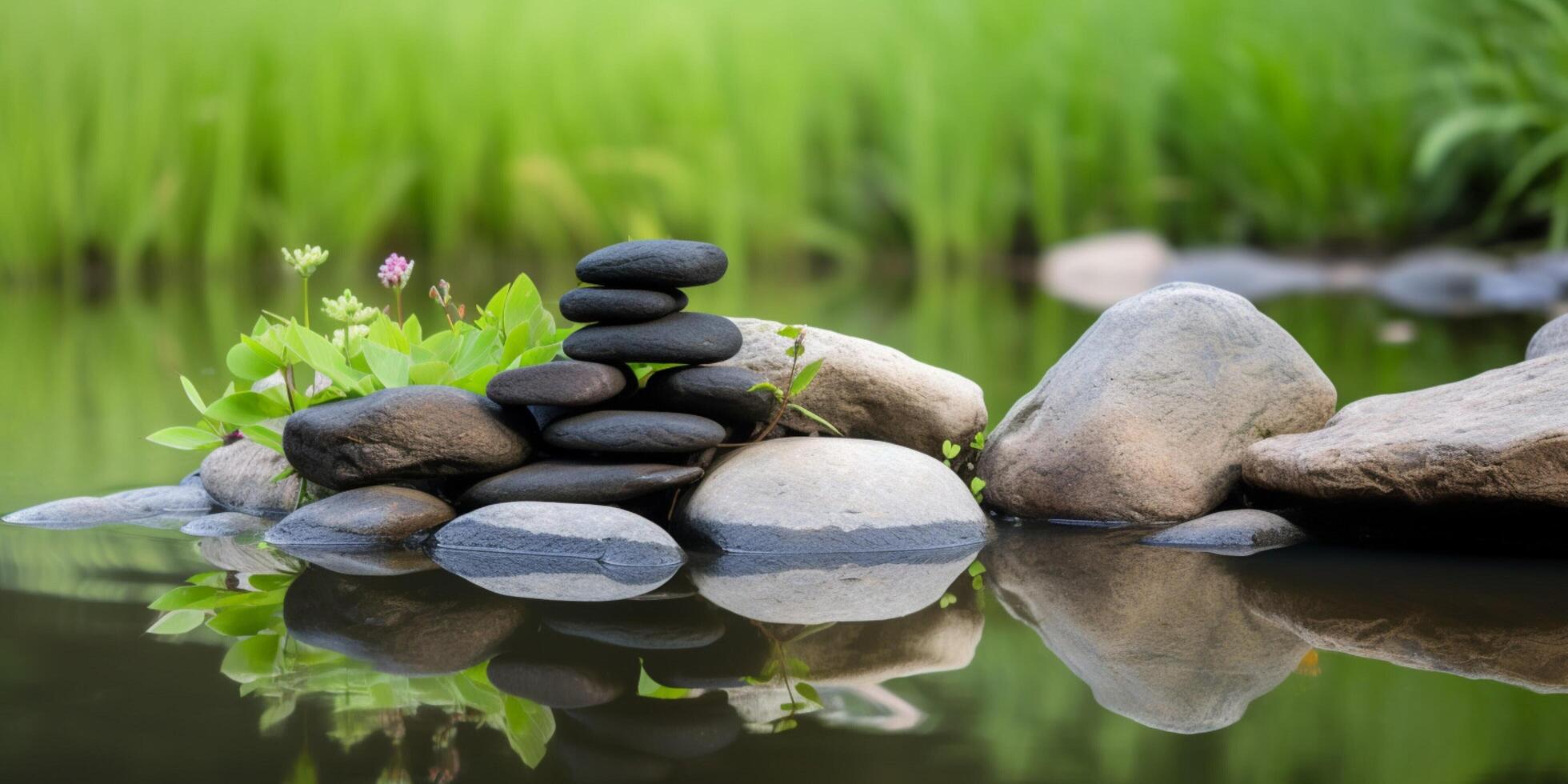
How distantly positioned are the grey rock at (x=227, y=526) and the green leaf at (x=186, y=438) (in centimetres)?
17

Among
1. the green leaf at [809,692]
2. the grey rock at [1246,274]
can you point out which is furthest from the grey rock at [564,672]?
the grey rock at [1246,274]

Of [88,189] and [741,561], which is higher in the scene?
[88,189]

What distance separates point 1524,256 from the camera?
31.0 feet

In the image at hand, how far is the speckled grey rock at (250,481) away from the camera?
9.98ft

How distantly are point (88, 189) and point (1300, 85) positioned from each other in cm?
803

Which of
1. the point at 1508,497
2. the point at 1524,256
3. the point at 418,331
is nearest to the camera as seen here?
the point at 1508,497

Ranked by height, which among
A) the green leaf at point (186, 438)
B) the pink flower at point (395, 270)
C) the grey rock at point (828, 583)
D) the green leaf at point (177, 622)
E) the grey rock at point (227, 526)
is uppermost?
the pink flower at point (395, 270)

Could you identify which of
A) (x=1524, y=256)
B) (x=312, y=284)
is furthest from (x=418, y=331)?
(x=1524, y=256)

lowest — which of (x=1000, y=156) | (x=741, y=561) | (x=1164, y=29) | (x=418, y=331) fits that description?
(x=741, y=561)

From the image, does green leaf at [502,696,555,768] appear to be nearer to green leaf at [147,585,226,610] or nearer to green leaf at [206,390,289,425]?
green leaf at [147,585,226,610]

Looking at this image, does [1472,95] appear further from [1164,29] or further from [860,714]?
[860,714]

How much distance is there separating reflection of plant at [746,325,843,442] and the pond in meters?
0.48

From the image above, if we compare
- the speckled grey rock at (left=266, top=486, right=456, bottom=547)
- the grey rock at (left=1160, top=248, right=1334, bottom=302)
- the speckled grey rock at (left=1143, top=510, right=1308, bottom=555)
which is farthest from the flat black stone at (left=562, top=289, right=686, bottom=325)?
the grey rock at (left=1160, top=248, right=1334, bottom=302)

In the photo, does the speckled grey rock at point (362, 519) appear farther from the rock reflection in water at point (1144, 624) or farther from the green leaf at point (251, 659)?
the rock reflection in water at point (1144, 624)
